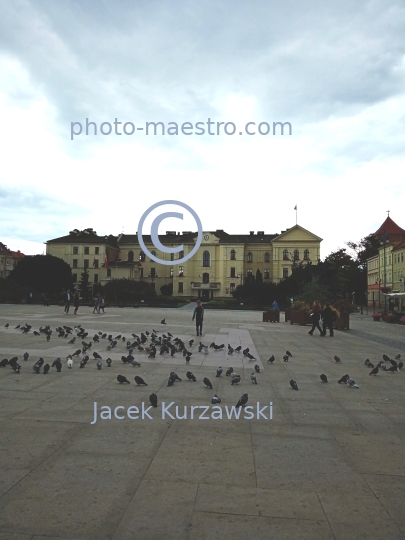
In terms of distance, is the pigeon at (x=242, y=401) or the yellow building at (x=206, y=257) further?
the yellow building at (x=206, y=257)

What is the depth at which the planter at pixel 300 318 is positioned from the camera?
24203 millimetres

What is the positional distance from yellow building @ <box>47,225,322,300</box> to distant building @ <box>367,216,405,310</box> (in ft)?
37.6

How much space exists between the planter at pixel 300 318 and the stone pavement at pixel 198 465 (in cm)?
1692

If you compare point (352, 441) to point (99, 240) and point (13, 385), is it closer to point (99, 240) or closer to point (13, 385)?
point (13, 385)

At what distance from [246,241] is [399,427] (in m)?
87.8

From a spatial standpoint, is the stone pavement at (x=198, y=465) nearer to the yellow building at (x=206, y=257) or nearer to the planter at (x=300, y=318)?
the planter at (x=300, y=318)

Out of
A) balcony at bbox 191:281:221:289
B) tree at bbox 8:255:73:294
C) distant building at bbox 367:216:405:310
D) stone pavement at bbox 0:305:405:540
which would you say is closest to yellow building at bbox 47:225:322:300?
balcony at bbox 191:281:221:289

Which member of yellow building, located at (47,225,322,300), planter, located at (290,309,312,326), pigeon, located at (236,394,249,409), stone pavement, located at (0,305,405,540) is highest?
yellow building, located at (47,225,322,300)

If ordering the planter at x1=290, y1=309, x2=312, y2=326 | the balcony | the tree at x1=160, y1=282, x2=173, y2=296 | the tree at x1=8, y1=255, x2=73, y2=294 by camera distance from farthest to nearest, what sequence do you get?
the tree at x1=160, y1=282, x2=173, y2=296, the balcony, the tree at x1=8, y1=255, x2=73, y2=294, the planter at x1=290, y1=309, x2=312, y2=326

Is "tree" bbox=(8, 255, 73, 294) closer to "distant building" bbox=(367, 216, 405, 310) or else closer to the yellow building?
the yellow building

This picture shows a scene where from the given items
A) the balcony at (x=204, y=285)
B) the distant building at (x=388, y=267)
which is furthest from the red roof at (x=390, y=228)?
the balcony at (x=204, y=285)

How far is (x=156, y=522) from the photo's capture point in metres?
3.04

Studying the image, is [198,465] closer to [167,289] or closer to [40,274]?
[40,274]

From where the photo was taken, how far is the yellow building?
88.6 metres
